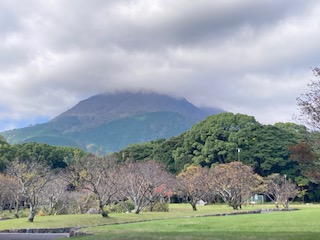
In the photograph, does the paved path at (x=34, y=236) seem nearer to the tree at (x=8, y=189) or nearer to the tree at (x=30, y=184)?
the tree at (x=30, y=184)

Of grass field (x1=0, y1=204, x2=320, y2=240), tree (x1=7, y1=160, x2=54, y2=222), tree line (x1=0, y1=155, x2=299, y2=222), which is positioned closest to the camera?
grass field (x1=0, y1=204, x2=320, y2=240)

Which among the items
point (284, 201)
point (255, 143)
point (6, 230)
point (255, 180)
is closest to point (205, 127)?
point (255, 143)

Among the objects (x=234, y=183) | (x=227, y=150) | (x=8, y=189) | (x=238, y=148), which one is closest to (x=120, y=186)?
(x=234, y=183)

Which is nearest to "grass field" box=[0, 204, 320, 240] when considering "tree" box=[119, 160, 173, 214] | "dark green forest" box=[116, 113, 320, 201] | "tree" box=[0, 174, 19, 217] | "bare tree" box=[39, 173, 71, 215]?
"tree" box=[119, 160, 173, 214]

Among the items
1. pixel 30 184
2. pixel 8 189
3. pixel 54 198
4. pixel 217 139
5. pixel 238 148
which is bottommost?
pixel 54 198


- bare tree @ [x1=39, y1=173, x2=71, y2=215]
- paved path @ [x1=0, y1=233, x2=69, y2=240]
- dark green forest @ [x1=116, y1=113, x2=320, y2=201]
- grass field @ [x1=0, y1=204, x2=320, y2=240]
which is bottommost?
paved path @ [x1=0, y1=233, x2=69, y2=240]

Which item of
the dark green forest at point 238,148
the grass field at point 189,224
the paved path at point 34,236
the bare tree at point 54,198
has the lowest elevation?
the paved path at point 34,236

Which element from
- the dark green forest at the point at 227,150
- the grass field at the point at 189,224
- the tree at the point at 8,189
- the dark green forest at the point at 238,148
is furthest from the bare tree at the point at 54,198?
the dark green forest at the point at 238,148

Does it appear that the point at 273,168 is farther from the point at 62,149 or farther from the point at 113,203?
the point at 62,149

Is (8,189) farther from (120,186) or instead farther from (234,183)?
(234,183)

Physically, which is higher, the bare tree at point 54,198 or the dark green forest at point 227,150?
the dark green forest at point 227,150

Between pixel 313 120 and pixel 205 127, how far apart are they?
49486 millimetres

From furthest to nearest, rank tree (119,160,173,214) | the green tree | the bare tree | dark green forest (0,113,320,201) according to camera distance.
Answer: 1. the green tree
2. dark green forest (0,113,320,201)
3. the bare tree
4. tree (119,160,173,214)

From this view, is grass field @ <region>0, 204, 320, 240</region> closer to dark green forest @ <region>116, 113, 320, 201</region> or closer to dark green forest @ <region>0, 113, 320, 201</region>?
dark green forest @ <region>0, 113, 320, 201</region>
